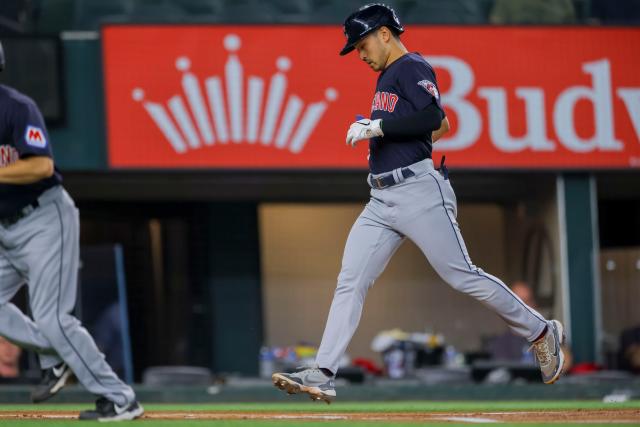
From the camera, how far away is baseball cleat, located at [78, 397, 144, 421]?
6.83 meters

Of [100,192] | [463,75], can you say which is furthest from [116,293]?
[463,75]

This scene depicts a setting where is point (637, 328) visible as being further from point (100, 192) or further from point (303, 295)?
point (100, 192)

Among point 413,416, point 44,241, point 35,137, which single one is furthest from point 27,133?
point 413,416

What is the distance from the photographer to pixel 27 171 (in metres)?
6.66

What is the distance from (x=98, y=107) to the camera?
14250mm

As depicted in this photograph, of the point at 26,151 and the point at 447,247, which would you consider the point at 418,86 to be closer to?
the point at 447,247

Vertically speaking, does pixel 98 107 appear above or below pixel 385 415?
above

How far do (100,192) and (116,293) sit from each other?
1.93 meters

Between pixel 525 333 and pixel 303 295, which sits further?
pixel 303 295

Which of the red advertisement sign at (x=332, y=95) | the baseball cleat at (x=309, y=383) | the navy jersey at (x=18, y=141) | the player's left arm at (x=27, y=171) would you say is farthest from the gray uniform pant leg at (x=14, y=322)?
the red advertisement sign at (x=332, y=95)

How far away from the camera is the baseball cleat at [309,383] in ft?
22.0

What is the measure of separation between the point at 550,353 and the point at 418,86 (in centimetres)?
155

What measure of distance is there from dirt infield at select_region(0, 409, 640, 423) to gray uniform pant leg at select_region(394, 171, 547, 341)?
1.91 feet

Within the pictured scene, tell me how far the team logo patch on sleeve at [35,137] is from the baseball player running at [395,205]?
1505mm
